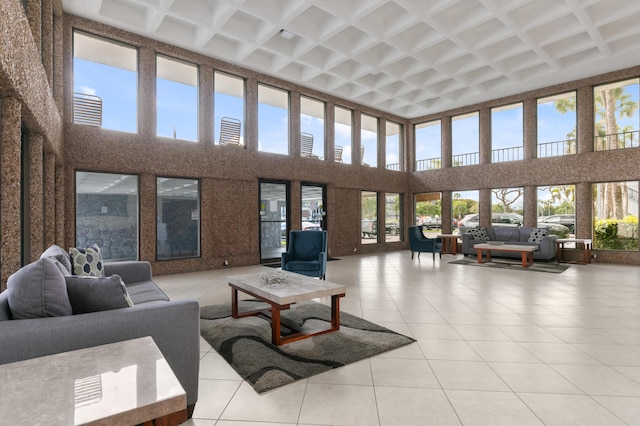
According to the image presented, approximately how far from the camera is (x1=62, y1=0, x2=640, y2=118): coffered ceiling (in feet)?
20.0

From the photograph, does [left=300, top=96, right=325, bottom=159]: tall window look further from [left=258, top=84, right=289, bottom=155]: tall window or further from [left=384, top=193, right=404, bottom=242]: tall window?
[left=384, top=193, right=404, bottom=242]: tall window

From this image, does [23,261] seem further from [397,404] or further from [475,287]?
[475,287]

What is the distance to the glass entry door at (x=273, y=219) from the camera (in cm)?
880

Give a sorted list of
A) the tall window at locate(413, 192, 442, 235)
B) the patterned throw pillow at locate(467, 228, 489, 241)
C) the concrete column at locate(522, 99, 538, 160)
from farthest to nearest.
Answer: the tall window at locate(413, 192, 442, 235) < the patterned throw pillow at locate(467, 228, 489, 241) < the concrete column at locate(522, 99, 538, 160)

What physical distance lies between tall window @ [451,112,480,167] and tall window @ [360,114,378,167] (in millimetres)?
2707

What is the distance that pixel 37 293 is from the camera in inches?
69.8

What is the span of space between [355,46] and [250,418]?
7.46 m

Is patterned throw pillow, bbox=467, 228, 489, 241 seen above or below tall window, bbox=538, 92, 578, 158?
below

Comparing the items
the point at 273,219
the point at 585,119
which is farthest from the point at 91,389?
the point at 585,119

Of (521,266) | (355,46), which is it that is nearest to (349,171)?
(355,46)

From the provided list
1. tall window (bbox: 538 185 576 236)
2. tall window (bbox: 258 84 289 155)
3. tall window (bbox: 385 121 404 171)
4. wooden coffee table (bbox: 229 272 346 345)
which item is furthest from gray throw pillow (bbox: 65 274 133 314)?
tall window (bbox: 385 121 404 171)

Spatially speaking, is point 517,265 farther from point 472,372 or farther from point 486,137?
point 472,372

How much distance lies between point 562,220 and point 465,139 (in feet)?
12.7

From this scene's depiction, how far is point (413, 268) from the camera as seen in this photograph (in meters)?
7.96
